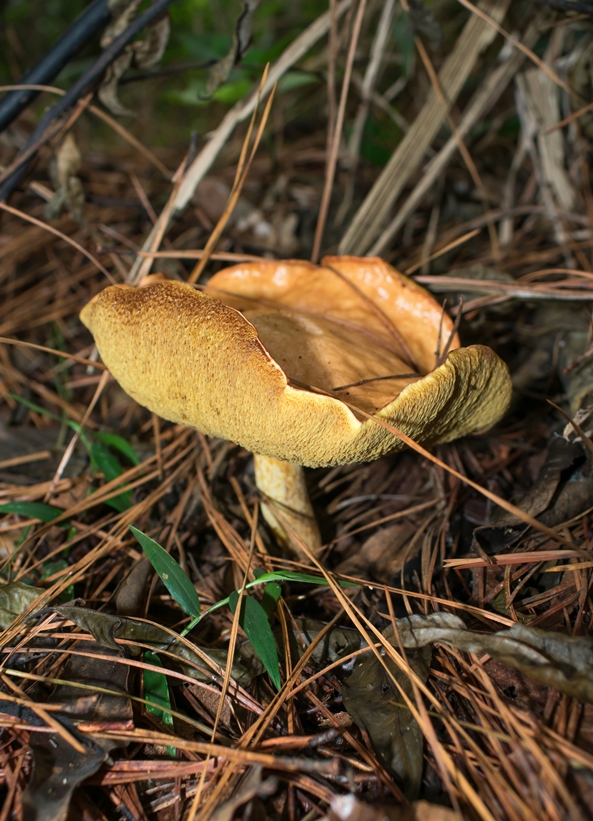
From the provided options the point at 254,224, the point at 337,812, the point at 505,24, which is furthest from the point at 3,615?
the point at 505,24

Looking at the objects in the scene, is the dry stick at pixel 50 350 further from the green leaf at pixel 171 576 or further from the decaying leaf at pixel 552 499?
the decaying leaf at pixel 552 499

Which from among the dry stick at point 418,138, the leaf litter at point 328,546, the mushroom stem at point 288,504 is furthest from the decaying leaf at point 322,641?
the dry stick at point 418,138

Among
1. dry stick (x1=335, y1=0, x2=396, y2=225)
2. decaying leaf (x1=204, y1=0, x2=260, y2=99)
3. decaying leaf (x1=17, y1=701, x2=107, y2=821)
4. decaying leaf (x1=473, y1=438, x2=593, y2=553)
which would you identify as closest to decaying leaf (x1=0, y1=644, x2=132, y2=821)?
decaying leaf (x1=17, y1=701, x2=107, y2=821)

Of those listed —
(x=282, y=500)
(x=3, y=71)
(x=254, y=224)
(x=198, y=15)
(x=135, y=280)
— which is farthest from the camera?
(x=198, y=15)

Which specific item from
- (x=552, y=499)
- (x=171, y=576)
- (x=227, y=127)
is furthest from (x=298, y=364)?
(x=227, y=127)

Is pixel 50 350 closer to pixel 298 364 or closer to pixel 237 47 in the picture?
pixel 298 364

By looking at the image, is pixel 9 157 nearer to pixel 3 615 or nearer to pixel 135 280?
pixel 135 280
